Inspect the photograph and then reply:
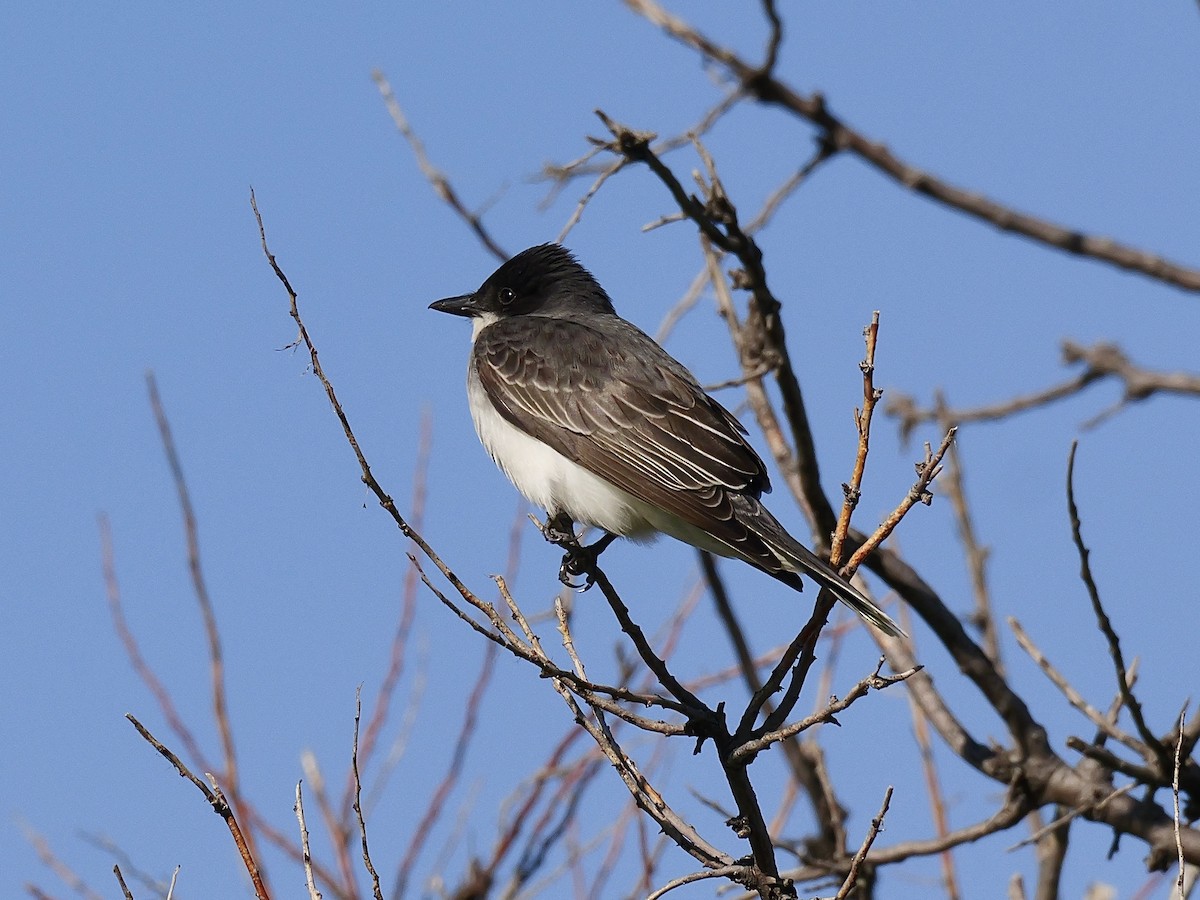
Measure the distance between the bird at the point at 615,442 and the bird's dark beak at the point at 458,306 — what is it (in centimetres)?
42

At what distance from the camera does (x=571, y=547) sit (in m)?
5.36

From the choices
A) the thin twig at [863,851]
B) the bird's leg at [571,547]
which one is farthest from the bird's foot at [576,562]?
the thin twig at [863,851]

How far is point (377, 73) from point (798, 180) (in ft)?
6.98

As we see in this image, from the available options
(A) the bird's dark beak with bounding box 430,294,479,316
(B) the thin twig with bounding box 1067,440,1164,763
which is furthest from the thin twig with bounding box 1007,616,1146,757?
(A) the bird's dark beak with bounding box 430,294,479,316

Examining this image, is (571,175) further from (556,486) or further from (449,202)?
(556,486)

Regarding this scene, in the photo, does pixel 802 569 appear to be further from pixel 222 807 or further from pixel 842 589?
pixel 222 807

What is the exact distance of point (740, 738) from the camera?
405 cm

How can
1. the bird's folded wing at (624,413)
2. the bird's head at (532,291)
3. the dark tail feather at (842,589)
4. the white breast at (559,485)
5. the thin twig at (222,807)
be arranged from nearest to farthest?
1. the thin twig at (222,807)
2. the dark tail feather at (842,589)
3. the bird's folded wing at (624,413)
4. the white breast at (559,485)
5. the bird's head at (532,291)

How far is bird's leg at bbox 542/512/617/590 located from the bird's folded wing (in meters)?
0.25

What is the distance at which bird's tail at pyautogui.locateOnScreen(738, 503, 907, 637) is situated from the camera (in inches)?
176

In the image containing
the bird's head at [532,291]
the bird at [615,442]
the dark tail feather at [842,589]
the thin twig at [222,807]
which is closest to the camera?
the thin twig at [222,807]

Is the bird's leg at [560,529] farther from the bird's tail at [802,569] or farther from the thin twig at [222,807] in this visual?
the thin twig at [222,807]

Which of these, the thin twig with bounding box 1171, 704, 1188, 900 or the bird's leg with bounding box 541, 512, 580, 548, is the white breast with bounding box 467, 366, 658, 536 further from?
the thin twig with bounding box 1171, 704, 1188, 900

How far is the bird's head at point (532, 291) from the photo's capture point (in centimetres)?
745
